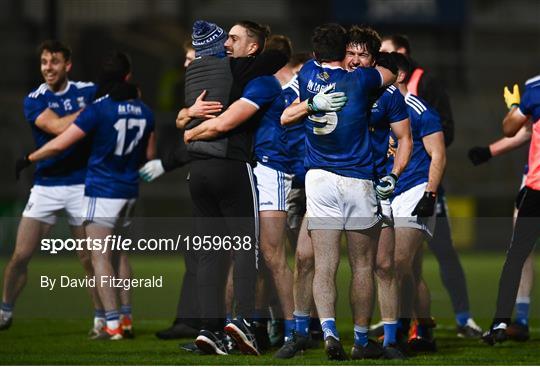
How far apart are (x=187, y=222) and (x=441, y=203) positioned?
221cm

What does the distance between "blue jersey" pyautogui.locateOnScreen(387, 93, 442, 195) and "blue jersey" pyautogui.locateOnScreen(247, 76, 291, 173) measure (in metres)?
0.84

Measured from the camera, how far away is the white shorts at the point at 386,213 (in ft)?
29.0

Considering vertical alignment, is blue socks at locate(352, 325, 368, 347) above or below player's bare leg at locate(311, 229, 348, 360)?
below

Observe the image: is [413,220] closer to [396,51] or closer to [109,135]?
[396,51]

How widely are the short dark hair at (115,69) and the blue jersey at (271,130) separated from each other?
1842 mm

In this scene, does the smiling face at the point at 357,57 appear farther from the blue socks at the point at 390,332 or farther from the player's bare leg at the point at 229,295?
the player's bare leg at the point at 229,295

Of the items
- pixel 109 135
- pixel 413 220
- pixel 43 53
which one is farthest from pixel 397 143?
pixel 43 53

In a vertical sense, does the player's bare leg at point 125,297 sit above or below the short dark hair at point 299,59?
below

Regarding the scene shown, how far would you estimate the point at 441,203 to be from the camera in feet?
35.1

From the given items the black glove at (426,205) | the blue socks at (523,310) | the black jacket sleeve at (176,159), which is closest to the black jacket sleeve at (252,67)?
the black glove at (426,205)

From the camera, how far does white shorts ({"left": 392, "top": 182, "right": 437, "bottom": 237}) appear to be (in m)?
9.52

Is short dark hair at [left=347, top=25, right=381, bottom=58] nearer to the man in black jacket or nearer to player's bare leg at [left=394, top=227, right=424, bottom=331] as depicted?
the man in black jacket

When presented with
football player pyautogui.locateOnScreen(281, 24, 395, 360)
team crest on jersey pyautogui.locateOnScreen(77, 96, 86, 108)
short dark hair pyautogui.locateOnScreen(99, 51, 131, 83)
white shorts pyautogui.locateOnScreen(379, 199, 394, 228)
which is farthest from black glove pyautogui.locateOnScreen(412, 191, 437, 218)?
team crest on jersey pyautogui.locateOnScreen(77, 96, 86, 108)

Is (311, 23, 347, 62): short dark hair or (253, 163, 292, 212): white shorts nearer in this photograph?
(311, 23, 347, 62): short dark hair
